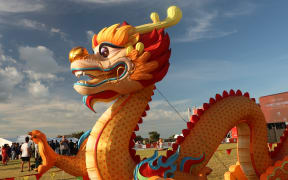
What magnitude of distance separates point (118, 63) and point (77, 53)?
0.53 m

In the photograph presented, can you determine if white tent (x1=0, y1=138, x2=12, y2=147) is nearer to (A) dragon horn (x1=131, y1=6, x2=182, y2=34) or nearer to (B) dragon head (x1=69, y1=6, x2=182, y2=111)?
(B) dragon head (x1=69, y1=6, x2=182, y2=111)

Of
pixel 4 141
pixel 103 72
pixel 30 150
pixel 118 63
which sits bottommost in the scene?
pixel 30 150

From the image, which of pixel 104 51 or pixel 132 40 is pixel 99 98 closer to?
pixel 104 51

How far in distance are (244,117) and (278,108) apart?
1392cm

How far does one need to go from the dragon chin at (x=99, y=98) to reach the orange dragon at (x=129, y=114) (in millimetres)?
13

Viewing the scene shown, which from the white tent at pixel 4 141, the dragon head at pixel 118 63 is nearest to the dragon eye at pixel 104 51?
the dragon head at pixel 118 63

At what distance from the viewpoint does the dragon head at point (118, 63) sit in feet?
10.0

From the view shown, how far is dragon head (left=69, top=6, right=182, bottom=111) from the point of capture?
10.0 ft

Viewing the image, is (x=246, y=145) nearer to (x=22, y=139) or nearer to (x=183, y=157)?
(x=183, y=157)

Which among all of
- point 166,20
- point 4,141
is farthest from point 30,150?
point 4,141

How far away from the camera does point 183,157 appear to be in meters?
3.00

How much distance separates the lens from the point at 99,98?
3.16 meters

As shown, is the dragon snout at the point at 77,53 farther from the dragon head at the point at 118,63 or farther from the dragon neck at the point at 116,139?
the dragon neck at the point at 116,139

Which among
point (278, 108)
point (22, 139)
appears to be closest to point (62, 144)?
point (22, 139)
